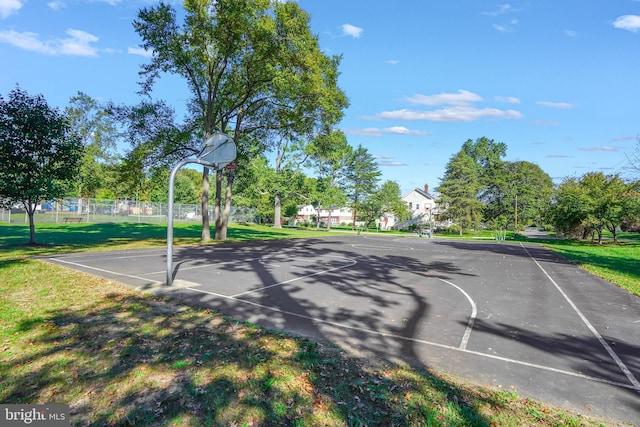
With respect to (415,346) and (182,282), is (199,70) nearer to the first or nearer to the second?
(182,282)

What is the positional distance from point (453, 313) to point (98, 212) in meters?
45.6

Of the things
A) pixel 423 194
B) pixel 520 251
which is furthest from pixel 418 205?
pixel 520 251

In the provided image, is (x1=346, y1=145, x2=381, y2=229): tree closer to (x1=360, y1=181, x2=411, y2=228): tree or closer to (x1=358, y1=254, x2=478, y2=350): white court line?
(x1=360, y1=181, x2=411, y2=228): tree

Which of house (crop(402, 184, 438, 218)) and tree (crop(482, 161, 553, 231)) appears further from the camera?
house (crop(402, 184, 438, 218))

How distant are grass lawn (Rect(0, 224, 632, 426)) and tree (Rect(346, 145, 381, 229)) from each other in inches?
2220

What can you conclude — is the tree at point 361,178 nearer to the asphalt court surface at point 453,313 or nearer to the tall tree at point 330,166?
the tall tree at point 330,166

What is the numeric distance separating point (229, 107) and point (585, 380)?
22852mm

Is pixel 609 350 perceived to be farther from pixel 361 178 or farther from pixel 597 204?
pixel 361 178

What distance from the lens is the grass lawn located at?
352cm

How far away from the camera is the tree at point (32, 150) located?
15.4 m

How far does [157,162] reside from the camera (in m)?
22.0

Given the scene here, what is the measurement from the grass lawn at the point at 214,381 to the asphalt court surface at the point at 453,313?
2.07ft

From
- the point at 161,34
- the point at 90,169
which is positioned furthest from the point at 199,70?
the point at 90,169

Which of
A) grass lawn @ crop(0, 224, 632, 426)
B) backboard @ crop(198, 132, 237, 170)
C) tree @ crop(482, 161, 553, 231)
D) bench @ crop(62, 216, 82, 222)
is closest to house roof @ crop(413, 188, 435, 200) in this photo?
tree @ crop(482, 161, 553, 231)
